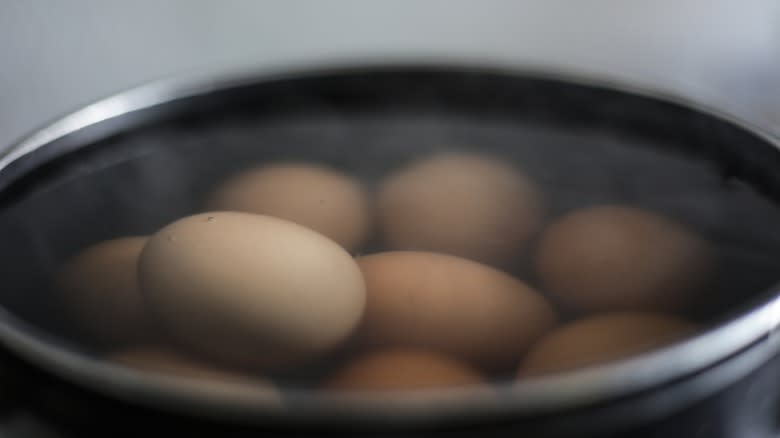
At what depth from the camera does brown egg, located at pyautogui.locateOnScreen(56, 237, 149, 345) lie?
455 millimetres

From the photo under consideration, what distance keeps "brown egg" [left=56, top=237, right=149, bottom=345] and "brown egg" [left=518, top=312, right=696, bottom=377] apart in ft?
0.73

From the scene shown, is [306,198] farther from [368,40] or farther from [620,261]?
[368,40]

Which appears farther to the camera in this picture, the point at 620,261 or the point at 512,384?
the point at 620,261

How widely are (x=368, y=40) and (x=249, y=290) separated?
1.95 feet

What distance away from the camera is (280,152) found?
665 millimetres

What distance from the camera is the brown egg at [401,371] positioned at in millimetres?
420

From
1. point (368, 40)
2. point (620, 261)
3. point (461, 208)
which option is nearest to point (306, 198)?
point (461, 208)

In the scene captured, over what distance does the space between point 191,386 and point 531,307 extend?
26 cm

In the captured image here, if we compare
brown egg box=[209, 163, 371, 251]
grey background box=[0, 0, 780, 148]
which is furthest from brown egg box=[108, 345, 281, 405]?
grey background box=[0, 0, 780, 148]

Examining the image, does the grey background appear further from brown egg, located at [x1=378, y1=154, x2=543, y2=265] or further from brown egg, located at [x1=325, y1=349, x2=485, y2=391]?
brown egg, located at [x1=325, y1=349, x2=485, y2=391]

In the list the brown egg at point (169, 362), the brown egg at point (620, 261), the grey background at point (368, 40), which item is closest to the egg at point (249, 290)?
the brown egg at point (169, 362)

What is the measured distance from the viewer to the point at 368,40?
97cm

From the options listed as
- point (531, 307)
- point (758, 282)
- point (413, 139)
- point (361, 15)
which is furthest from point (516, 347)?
point (361, 15)

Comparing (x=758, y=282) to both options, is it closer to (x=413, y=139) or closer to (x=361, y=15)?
(x=413, y=139)
